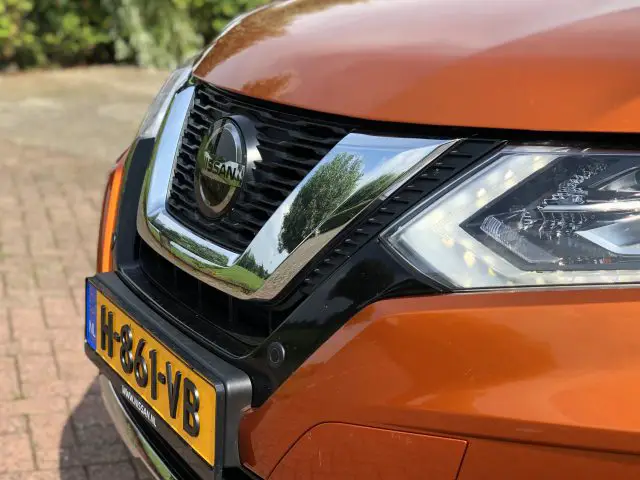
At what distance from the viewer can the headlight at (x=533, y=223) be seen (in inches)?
51.1

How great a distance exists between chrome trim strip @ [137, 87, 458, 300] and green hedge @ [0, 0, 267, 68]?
23.3 ft

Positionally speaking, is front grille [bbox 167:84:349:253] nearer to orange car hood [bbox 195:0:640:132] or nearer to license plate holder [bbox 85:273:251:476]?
orange car hood [bbox 195:0:640:132]

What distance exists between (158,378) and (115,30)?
746 cm

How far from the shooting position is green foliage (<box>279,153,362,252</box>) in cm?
146

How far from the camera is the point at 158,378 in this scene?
179 cm

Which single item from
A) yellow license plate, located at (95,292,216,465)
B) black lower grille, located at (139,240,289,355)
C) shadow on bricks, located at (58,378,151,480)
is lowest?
shadow on bricks, located at (58,378,151,480)

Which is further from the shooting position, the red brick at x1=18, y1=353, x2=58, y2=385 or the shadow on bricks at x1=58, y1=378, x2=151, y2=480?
the red brick at x1=18, y1=353, x2=58, y2=385

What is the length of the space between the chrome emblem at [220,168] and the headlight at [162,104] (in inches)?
16.5

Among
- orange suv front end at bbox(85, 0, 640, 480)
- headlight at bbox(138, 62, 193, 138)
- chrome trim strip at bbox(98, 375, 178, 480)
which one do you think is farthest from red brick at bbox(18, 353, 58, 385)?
orange suv front end at bbox(85, 0, 640, 480)

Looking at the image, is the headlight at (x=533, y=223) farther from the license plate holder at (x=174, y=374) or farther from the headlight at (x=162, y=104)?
the headlight at (x=162, y=104)

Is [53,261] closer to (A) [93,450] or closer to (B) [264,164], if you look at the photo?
(A) [93,450]

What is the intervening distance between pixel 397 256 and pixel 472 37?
44 centimetres

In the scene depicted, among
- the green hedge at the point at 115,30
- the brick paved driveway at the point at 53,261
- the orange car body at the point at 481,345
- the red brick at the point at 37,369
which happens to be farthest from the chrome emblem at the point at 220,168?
the green hedge at the point at 115,30

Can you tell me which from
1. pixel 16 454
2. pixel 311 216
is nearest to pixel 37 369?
pixel 16 454
